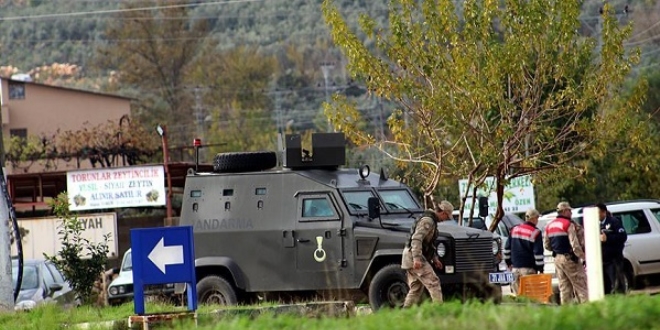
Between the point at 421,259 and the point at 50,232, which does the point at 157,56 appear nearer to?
the point at 50,232

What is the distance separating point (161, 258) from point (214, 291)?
542 cm

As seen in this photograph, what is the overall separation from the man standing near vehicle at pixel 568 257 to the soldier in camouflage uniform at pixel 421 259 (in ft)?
9.40

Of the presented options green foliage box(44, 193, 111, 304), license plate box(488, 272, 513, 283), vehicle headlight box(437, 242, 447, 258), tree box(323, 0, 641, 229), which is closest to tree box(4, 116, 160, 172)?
tree box(323, 0, 641, 229)

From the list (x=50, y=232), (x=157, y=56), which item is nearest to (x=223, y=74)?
(x=157, y=56)

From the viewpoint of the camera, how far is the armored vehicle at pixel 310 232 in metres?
18.4

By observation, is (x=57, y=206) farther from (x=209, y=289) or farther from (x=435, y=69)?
(x=435, y=69)

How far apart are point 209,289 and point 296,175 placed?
209 centimetres

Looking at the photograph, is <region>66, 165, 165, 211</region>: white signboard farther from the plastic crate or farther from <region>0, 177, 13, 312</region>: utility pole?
the plastic crate

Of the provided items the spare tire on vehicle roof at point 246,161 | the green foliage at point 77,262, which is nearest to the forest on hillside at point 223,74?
the green foliage at point 77,262

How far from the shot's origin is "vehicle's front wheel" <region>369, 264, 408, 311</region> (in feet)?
59.8

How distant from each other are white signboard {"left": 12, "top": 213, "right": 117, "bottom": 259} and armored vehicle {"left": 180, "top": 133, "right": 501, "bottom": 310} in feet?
41.9

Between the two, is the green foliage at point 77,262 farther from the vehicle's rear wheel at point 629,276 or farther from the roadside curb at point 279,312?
the vehicle's rear wheel at point 629,276

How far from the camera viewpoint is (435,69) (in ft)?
75.4

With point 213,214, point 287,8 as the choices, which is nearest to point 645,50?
point 287,8
